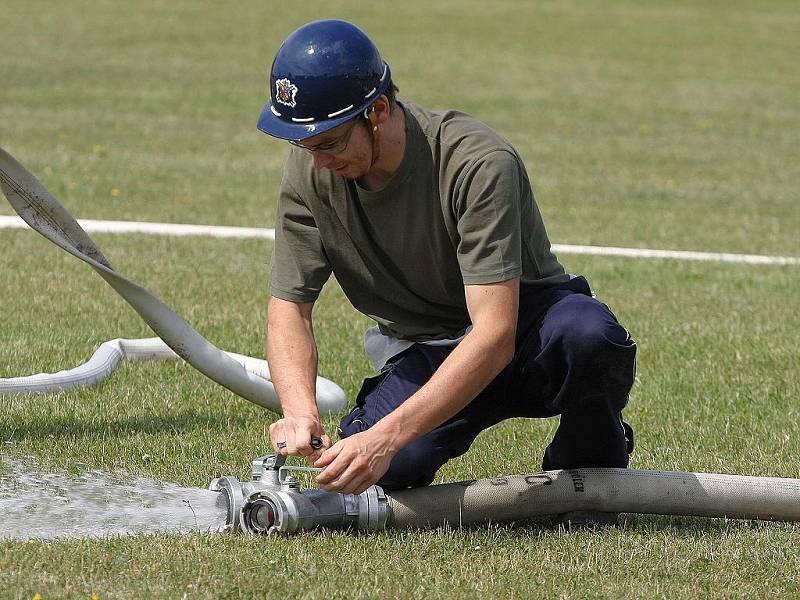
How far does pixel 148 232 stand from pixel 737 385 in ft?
16.6

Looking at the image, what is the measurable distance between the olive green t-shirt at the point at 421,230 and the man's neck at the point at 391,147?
23 mm

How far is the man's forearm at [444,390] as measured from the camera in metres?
3.84

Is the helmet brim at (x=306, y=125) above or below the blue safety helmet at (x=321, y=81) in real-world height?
below

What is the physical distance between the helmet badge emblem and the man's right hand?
0.97 m

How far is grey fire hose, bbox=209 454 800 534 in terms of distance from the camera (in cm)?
413

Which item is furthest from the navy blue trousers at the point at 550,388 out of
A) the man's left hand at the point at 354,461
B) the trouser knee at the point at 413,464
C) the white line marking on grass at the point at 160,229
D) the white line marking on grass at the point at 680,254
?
the white line marking on grass at the point at 160,229

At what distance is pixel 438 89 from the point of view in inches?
786

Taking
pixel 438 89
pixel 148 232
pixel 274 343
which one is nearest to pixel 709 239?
pixel 148 232

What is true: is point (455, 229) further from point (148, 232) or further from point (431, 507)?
point (148, 232)

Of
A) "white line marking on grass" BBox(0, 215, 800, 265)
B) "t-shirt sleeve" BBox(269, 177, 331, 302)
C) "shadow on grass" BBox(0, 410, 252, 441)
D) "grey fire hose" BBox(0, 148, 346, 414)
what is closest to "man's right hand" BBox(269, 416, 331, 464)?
"t-shirt sleeve" BBox(269, 177, 331, 302)

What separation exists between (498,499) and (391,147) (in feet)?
4.01

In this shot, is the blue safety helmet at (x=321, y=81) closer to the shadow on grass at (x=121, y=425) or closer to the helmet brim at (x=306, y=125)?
the helmet brim at (x=306, y=125)

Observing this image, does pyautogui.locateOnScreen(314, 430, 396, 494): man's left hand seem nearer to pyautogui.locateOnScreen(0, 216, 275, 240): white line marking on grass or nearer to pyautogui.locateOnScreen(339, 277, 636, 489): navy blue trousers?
pyautogui.locateOnScreen(339, 277, 636, 489): navy blue trousers

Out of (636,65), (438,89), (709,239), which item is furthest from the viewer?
(636,65)
